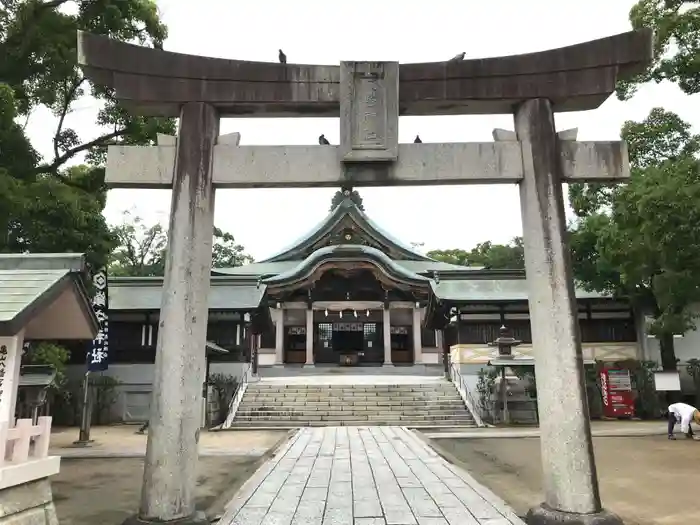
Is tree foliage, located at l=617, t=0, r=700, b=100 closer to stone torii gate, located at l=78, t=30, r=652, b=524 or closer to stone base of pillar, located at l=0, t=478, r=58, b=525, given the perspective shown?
stone torii gate, located at l=78, t=30, r=652, b=524

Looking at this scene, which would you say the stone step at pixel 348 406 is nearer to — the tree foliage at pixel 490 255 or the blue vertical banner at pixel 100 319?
the blue vertical banner at pixel 100 319

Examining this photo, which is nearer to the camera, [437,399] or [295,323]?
[437,399]

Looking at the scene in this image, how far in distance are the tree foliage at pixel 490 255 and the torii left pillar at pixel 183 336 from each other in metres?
35.5

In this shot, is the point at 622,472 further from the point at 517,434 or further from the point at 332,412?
the point at 332,412

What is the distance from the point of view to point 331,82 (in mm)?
6004

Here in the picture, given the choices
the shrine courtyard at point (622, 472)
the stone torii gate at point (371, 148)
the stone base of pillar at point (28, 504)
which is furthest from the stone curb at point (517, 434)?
the stone base of pillar at point (28, 504)

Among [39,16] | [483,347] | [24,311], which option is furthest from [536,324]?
[483,347]

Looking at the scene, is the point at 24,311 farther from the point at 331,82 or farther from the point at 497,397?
the point at 497,397

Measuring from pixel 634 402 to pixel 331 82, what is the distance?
17.1 m

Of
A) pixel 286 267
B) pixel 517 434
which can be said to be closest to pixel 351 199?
pixel 286 267

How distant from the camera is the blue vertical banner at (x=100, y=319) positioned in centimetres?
1330

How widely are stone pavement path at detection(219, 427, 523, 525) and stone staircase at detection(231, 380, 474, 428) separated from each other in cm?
582

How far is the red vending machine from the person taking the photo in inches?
690

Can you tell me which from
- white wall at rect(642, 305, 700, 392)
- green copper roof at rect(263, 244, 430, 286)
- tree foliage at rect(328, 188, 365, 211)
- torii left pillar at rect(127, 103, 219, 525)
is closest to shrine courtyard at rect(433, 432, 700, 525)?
torii left pillar at rect(127, 103, 219, 525)
